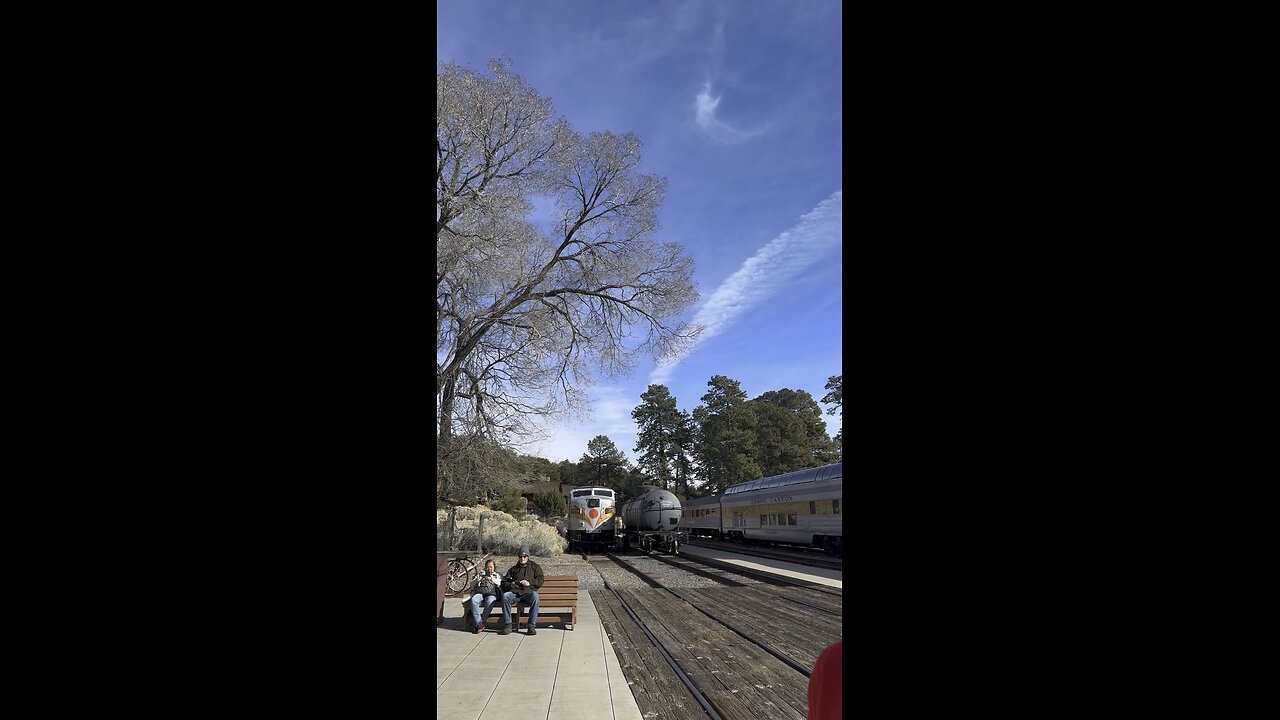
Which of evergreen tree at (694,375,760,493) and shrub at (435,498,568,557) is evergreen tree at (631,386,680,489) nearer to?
evergreen tree at (694,375,760,493)

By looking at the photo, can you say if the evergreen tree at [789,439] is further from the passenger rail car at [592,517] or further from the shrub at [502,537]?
the shrub at [502,537]

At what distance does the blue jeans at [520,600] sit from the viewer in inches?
312

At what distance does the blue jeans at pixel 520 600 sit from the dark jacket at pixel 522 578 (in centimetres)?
6

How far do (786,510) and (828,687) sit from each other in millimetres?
20261

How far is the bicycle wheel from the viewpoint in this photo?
11.6 metres

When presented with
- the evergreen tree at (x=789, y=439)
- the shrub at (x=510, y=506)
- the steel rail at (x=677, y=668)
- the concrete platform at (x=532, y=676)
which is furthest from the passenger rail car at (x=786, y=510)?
the evergreen tree at (x=789, y=439)

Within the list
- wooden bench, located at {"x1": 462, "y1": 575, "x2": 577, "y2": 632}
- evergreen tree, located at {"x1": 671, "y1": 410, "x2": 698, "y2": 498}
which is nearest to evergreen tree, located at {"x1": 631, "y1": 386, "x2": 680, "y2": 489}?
evergreen tree, located at {"x1": 671, "y1": 410, "x2": 698, "y2": 498}

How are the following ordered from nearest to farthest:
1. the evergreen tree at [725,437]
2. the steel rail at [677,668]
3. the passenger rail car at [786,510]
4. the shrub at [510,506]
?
the steel rail at [677,668], the passenger rail car at [786,510], the shrub at [510,506], the evergreen tree at [725,437]

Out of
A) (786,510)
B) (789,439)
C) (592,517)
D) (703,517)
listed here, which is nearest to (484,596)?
(786,510)
